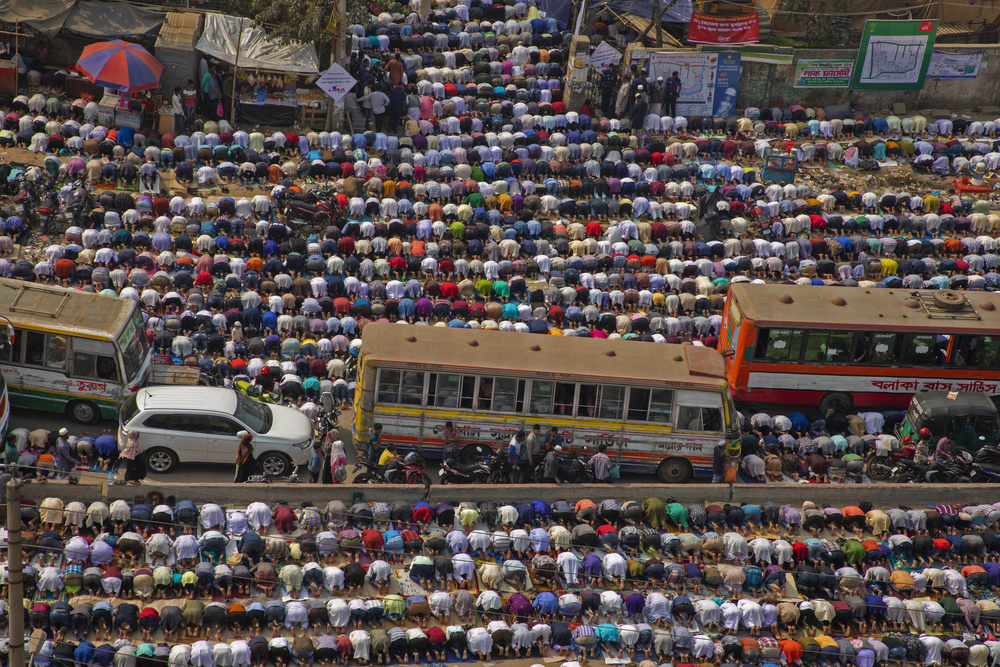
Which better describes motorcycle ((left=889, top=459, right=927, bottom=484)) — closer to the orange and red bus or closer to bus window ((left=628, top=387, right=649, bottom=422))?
the orange and red bus

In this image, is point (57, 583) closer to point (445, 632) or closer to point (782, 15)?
point (445, 632)

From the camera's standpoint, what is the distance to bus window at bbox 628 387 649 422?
2053cm

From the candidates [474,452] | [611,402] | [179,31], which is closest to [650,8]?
[179,31]

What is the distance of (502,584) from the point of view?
18.6m

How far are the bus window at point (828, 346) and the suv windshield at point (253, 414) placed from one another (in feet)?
34.9

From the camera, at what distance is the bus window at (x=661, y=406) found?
20.6 meters

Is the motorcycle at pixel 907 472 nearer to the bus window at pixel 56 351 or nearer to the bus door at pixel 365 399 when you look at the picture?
the bus door at pixel 365 399

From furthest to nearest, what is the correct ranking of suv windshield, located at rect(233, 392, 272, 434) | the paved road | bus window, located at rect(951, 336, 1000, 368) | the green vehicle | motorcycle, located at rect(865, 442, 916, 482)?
bus window, located at rect(951, 336, 1000, 368)
the green vehicle
motorcycle, located at rect(865, 442, 916, 482)
the paved road
suv windshield, located at rect(233, 392, 272, 434)

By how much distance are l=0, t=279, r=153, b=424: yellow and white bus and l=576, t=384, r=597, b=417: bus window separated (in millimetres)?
8016

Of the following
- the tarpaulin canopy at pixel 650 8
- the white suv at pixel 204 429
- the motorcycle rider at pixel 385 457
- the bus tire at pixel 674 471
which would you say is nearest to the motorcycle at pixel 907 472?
the bus tire at pixel 674 471

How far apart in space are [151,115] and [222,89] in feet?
7.21

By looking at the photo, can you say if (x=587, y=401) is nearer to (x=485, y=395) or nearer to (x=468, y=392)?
(x=485, y=395)

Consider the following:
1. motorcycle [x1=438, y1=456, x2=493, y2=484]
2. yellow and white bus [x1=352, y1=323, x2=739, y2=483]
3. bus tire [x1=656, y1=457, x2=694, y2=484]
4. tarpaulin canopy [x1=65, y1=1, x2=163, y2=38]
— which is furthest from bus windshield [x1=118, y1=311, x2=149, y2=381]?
tarpaulin canopy [x1=65, y1=1, x2=163, y2=38]

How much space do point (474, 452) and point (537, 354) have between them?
2.12 metres
